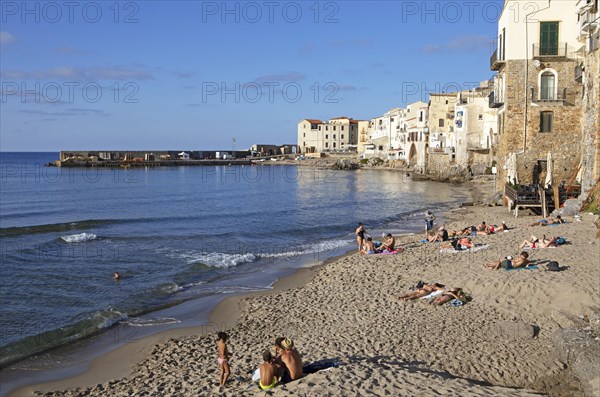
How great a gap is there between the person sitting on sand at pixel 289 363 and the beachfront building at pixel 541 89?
86.1 ft

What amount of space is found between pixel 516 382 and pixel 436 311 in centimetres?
387

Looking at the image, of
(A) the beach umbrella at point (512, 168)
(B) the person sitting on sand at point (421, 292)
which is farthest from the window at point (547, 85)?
(B) the person sitting on sand at point (421, 292)

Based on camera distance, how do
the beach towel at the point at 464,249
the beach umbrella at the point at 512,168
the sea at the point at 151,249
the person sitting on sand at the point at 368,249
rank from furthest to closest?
the beach umbrella at the point at 512,168 < the person sitting on sand at the point at 368,249 < the beach towel at the point at 464,249 < the sea at the point at 151,249

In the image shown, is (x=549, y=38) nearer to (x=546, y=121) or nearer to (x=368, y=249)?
(x=546, y=121)

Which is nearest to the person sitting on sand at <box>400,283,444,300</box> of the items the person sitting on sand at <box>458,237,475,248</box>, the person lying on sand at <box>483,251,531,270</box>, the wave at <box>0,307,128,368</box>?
the person lying on sand at <box>483,251,531,270</box>

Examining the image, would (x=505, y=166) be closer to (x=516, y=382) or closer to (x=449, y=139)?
(x=516, y=382)

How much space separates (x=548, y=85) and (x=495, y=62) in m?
3.52

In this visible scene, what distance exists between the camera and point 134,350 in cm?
→ 1287

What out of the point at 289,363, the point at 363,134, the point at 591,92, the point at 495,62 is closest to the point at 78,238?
the point at 289,363

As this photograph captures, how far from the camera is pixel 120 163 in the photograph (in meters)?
120

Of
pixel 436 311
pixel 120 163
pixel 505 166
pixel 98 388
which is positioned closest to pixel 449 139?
pixel 505 166

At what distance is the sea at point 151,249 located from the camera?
51.1 ft

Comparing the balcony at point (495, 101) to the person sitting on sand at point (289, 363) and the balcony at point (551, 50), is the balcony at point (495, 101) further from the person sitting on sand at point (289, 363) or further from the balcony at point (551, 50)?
the person sitting on sand at point (289, 363)

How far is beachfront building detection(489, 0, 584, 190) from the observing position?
30484 mm
